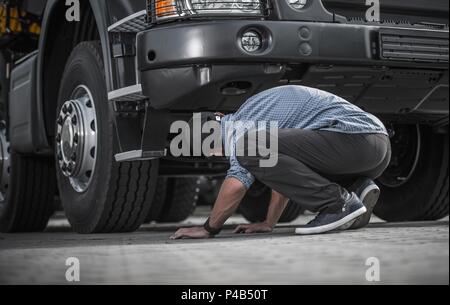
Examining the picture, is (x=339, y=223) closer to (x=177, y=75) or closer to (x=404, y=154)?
(x=177, y=75)

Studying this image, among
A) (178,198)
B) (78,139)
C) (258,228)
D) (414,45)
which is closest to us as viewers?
(414,45)

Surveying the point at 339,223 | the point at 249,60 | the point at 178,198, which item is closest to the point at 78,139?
the point at 249,60

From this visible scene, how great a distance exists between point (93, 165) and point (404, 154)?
86.5 inches

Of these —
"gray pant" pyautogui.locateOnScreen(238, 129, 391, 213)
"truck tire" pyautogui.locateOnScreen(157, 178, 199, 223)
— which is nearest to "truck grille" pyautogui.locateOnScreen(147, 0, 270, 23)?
"gray pant" pyautogui.locateOnScreen(238, 129, 391, 213)

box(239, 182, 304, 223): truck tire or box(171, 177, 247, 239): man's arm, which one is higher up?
box(171, 177, 247, 239): man's arm

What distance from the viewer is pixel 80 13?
4926mm

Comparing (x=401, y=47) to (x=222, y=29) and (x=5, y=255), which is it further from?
(x=5, y=255)

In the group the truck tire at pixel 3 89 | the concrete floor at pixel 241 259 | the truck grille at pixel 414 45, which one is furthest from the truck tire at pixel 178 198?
the truck grille at pixel 414 45

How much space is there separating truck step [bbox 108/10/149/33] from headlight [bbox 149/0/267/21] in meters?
0.15

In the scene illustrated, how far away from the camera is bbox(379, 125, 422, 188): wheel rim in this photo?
222 inches

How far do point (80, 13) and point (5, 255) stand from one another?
1.88 meters

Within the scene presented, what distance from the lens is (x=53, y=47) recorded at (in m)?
5.18

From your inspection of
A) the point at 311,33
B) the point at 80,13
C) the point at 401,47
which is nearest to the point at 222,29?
the point at 311,33

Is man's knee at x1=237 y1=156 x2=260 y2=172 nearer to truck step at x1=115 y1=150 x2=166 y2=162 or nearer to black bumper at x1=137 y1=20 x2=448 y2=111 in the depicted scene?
black bumper at x1=137 y1=20 x2=448 y2=111
